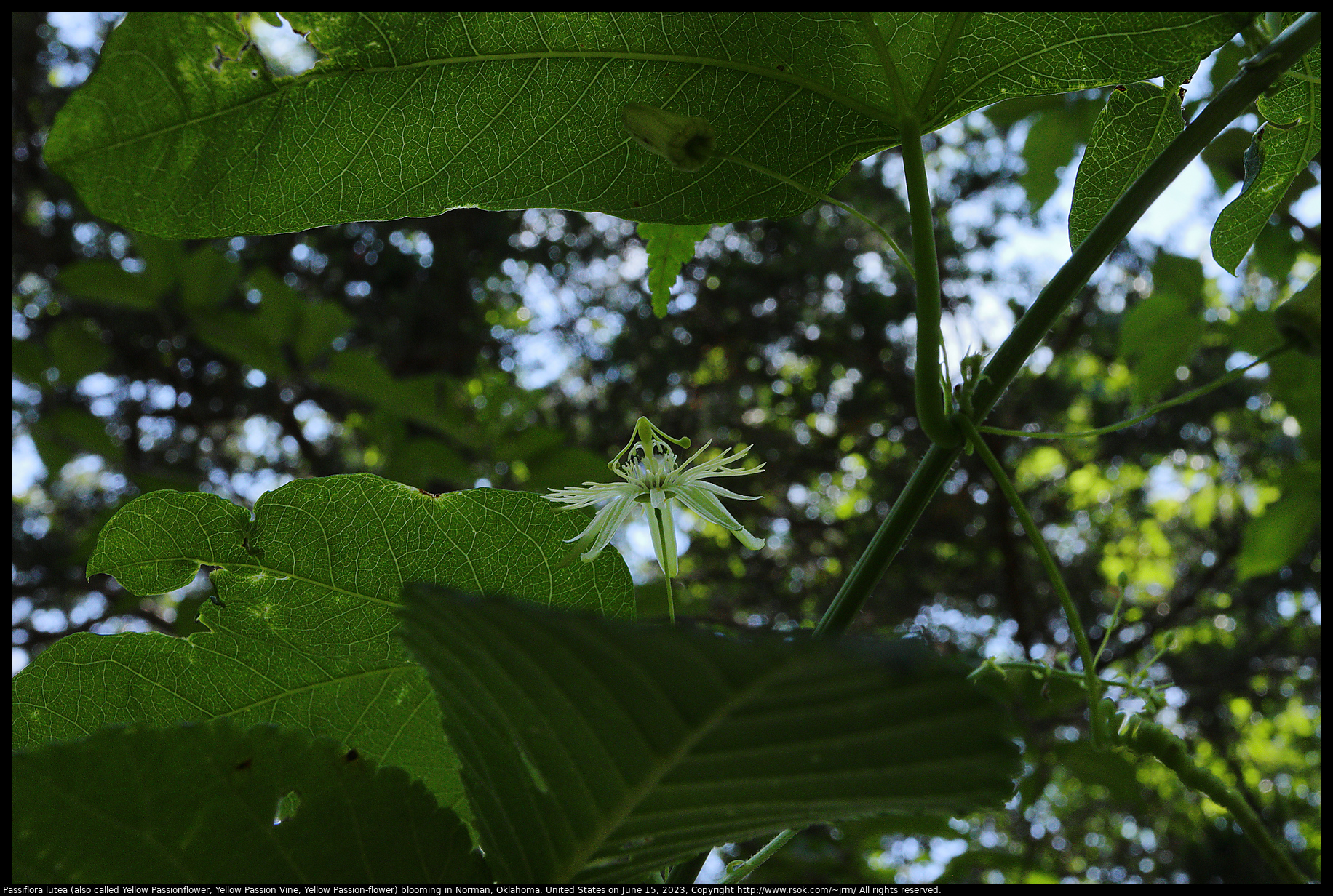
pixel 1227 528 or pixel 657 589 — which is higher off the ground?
pixel 1227 528

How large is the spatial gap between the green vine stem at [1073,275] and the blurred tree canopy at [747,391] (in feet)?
5.98

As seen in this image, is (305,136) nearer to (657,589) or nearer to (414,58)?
(414,58)

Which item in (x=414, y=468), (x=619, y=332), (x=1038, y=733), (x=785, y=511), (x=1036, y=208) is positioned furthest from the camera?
(x=619, y=332)

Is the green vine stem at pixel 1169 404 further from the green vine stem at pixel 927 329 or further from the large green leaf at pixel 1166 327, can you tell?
the large green leaf at pixel 1166 327

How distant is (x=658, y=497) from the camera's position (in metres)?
Result: 0.62

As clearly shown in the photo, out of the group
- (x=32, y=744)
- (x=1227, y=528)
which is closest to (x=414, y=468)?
(x=32, y=744)

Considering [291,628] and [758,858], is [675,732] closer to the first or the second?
[758,858]

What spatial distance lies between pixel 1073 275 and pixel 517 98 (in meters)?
0.34

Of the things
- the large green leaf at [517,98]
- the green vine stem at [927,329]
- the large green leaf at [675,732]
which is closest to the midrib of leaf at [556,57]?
the large green leaf at [517,98]

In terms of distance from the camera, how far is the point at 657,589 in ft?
5.51

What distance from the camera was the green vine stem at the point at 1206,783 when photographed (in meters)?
0.35

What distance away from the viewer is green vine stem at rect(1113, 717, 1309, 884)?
13.6 inches

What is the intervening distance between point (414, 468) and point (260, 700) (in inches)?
68.9

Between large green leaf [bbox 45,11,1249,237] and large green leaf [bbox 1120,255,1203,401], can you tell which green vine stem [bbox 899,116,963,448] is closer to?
large green leaf [bbox 45,11,1249,237]
